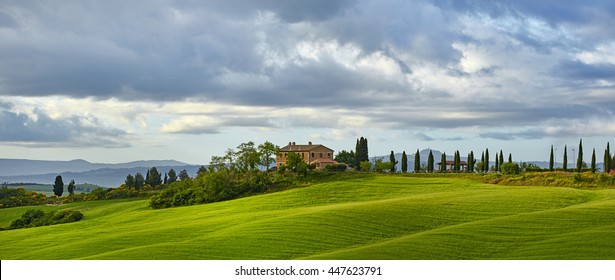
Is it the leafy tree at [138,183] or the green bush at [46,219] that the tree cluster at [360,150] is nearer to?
the leafy tree at [138,183]

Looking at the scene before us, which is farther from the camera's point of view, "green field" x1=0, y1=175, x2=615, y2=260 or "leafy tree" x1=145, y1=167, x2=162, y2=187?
"leafy tree" x1=145, y1=167, x2=162, y2=187

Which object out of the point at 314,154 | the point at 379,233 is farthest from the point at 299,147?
the point at 379,233

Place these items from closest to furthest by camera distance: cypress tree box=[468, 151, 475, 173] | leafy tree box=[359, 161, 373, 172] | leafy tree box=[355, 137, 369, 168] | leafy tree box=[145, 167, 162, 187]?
cypress tree box=[468, 151, 475, 173] → leafy tree box=[359, 161, 373, 172] → leafy tree box=[355, 137, 369, 168] → leafy tree box=[145, 167, 162, 187]

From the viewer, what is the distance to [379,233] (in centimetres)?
4419

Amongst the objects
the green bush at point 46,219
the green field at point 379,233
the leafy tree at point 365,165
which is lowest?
the green bush at point 46,219

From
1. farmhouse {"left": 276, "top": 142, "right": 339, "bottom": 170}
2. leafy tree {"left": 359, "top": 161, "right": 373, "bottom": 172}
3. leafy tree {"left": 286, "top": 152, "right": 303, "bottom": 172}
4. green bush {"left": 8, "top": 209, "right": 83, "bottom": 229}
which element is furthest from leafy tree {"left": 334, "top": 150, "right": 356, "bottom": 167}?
green bush {"left": 8, "top": 209, "right": 83, "bottom": 229}

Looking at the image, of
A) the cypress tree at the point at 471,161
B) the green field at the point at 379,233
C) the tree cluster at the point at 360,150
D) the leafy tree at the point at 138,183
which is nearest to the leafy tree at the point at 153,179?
the leafy tree at the point at 138,183

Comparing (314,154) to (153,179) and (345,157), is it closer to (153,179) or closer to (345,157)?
(345,157)

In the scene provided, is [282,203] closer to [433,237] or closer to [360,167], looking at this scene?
[433,237]

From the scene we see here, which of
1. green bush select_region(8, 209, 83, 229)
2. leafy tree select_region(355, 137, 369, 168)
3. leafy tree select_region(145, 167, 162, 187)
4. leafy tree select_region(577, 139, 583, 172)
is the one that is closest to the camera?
green bush select_region(8, 209, 83, 229)

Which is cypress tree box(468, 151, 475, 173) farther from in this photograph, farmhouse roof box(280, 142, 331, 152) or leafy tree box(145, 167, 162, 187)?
leafy tree box(145, 167, 162, 187)

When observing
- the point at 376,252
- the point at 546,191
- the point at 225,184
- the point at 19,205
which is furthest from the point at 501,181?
the point at 19,205

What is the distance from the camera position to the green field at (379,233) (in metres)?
37.2

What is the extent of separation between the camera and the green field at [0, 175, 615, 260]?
37250mm
